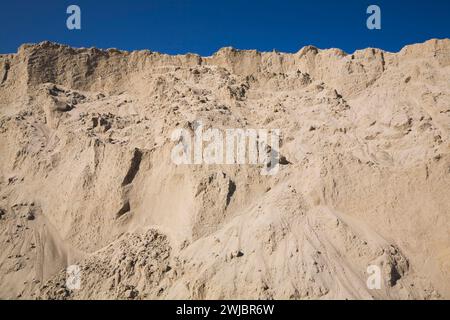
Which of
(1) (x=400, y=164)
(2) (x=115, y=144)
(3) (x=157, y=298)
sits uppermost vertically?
(2) (x=115, y=144)

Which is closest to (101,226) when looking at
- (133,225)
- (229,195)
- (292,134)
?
(133,225)

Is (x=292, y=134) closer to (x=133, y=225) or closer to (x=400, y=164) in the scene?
(x=400, y=164)

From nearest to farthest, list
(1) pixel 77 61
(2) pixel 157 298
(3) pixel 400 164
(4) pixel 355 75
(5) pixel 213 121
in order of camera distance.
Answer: (2) pixel 157 298, (3) pixel 400 164, (5) pixel 213 121, (4) pixel 355 75, (1) pixel 77 61

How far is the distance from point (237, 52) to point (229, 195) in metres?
8.90

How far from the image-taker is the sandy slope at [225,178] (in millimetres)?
14188

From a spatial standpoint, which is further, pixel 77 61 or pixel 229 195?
pixel 77 61

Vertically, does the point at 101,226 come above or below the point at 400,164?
below

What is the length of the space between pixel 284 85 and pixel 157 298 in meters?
11.1

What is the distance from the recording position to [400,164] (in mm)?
16781

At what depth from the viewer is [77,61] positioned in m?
22.5

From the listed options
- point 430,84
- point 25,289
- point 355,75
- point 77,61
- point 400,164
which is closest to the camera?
point 25,289

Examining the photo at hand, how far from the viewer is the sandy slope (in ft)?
46.5

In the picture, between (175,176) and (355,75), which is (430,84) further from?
(175,176)

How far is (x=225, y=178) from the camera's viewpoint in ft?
53.2
